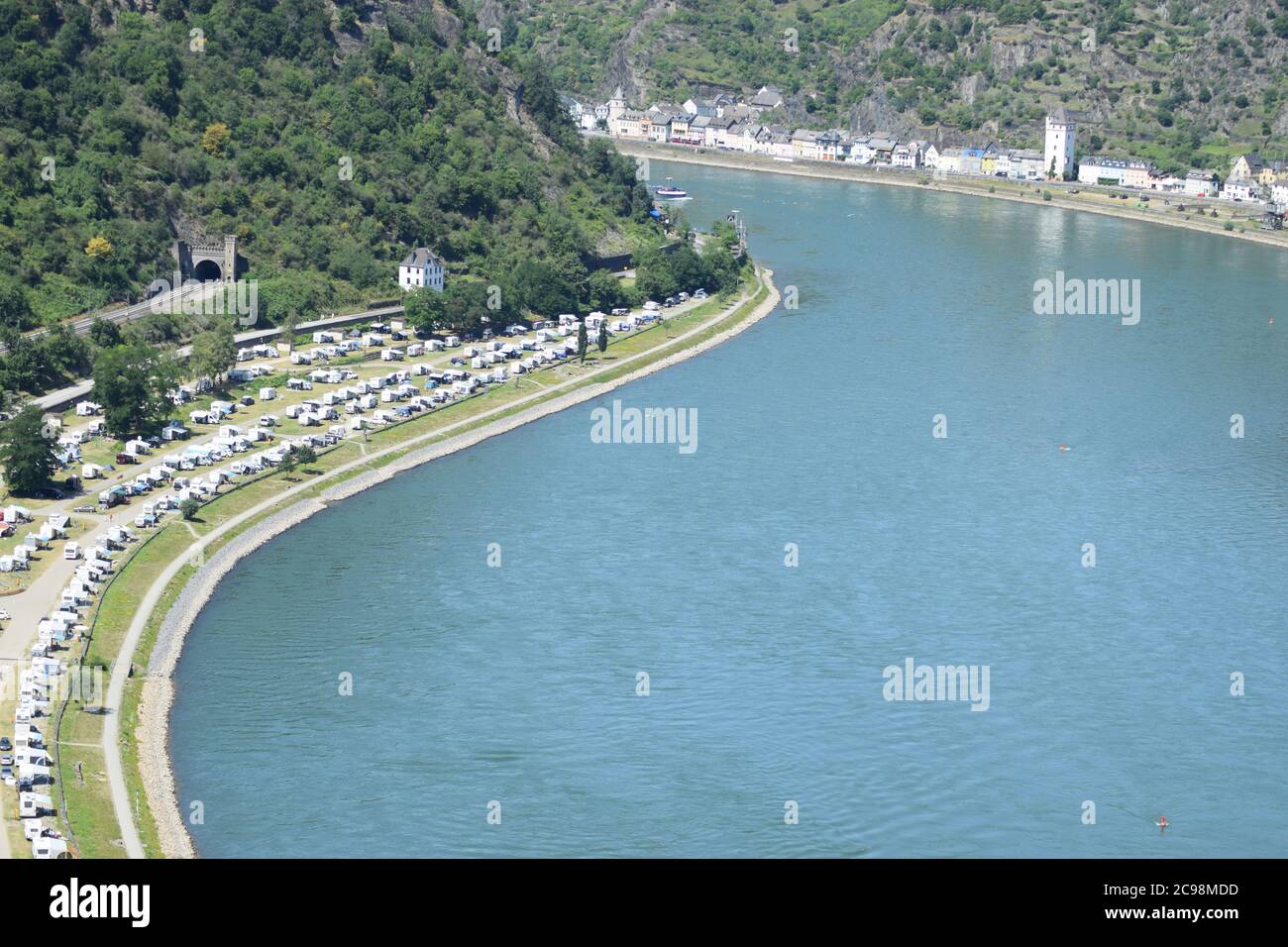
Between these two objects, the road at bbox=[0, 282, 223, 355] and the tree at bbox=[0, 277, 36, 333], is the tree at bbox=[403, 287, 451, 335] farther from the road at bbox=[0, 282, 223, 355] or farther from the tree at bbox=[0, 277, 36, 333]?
the tree at bbox=[0, 277, 36, 333]

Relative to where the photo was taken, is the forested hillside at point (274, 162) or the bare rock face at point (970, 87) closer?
the forested hillside at point (274, 162)

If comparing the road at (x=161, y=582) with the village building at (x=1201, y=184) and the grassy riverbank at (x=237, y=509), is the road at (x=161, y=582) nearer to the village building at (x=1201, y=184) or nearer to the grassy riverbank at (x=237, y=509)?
the grassy riverbank at (x=237, y=509)

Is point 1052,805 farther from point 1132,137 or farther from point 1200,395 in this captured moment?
point 1132,137

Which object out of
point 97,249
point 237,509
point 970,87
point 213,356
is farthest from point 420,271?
point 970,87

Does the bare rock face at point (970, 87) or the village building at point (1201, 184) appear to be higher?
the bare rock face at point (970, 87)

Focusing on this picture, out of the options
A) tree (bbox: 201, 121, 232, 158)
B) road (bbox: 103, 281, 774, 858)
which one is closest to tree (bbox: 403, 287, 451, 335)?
road (bbox: 103, 281, 774, 858)

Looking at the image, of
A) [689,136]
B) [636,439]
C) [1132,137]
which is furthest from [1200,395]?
[689,136]

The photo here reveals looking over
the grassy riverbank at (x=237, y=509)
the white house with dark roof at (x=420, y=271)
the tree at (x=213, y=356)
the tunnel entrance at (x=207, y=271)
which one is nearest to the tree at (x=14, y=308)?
the tree at (x=213, y=356)
